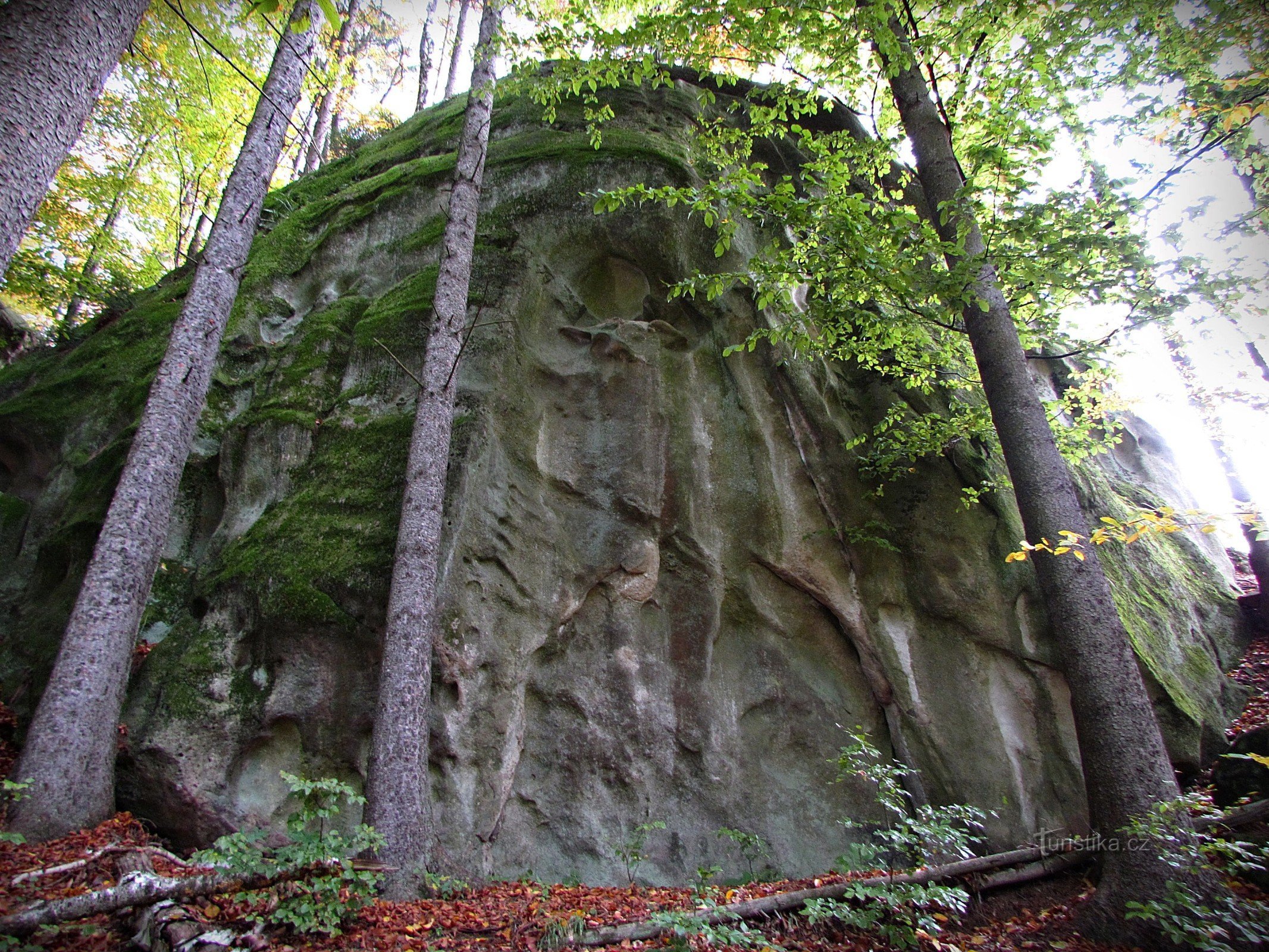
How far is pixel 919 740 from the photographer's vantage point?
25.1 ft

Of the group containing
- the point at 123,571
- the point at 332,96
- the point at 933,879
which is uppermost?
the point at 332,96

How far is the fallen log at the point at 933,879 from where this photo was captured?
452 centimetres

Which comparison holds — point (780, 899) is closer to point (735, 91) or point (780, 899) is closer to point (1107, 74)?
point (1107, 74)

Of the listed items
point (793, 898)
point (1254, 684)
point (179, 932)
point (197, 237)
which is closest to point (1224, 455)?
point (1254, 684)

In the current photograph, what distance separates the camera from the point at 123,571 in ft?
18.9

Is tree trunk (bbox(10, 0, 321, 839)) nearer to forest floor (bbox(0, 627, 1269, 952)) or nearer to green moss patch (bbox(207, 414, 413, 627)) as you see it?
forest floor (bbox(0, 627, 1269, 952))

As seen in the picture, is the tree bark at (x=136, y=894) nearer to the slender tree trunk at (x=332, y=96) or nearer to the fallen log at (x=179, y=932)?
the fallen log at (x=179, y=932)

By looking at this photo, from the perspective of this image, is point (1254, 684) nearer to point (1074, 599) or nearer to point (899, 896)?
point (1074, 599)

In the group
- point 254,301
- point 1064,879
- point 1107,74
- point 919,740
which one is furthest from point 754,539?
point 254,301

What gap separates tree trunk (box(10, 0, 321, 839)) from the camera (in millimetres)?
5047

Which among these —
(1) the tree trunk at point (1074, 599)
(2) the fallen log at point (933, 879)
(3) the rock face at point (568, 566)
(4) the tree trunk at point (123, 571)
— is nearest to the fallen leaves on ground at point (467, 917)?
(2) the fallen log at point (933, 879)

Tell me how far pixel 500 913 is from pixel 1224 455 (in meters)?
18.9

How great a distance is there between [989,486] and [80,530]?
11658 mm

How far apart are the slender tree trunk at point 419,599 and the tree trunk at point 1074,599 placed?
5.25m
